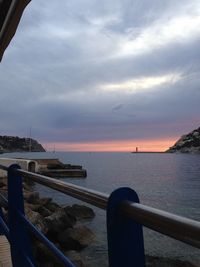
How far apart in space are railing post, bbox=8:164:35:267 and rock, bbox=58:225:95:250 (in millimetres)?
11339

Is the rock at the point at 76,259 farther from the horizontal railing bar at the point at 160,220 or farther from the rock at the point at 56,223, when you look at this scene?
the horizontal railing bar at the point at 160,220

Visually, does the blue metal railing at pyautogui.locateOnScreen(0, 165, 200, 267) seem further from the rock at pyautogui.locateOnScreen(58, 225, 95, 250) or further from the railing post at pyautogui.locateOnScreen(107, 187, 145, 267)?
the rock at pyautogui.locateOnScreen(58, 225, 95, 250)

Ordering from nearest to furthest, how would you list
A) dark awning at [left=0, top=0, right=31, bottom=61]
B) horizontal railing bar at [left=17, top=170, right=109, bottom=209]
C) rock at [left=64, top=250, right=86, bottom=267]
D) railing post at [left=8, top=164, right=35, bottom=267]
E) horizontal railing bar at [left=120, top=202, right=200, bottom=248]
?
horizontal railing bar at [left=120, top=202, right=200, bottom=248] → horizontal railing bar at [left=17, top=170, right=109, bottom=209] → railing post at [left=8, top=164, right=35, bottom=267] → dark awning at [left=0, top=0, right=31, bottom=61] → rock at [left=64, top=250, right=86, bottom=267]

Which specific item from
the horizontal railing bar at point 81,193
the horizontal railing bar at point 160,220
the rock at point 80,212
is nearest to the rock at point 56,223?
the rock at point 80,212

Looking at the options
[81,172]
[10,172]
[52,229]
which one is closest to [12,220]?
[10,172]

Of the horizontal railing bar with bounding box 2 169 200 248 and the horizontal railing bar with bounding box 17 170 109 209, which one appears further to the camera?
the horizontal railing bar with bounding box 17 170 109 209

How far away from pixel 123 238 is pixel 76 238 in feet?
49.0

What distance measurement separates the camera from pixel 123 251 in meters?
1.50

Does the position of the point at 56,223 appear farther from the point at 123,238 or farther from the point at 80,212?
the point at 123,238

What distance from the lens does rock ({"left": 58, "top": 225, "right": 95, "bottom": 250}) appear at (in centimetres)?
1468

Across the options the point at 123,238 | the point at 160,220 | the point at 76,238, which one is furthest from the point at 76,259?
the point at 160,220

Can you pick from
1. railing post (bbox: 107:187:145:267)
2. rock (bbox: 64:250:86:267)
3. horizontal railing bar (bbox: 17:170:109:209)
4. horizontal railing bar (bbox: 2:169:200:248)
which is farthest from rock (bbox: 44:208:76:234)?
railing post (bbox: 107:187:145:267)

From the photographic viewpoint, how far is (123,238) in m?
1.51

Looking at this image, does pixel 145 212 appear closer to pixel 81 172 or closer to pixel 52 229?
pixel 52 229
